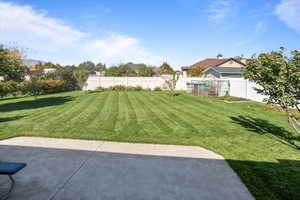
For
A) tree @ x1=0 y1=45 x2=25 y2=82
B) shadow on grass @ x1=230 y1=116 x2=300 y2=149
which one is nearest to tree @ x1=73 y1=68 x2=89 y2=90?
tree @ x1=0 y1=45 x2=25 y2=82

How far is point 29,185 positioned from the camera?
8.66ft

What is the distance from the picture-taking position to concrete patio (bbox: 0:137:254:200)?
2.49 metres

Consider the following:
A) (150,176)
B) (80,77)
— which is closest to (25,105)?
(150,176)

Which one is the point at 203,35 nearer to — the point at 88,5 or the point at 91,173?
the point at 88,5

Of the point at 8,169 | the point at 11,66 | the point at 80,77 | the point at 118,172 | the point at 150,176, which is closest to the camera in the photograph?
the point at 8,169

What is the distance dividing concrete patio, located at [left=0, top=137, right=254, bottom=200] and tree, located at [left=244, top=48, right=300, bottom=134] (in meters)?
1.92

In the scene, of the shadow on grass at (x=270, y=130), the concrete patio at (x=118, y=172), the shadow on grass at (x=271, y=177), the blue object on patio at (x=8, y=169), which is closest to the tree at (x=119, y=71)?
the shadow on grass at (x=270, y=130)

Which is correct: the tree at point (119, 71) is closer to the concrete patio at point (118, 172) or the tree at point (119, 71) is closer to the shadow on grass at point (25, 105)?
the shadow on grass at point (25, 105)

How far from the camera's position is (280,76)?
351 cm

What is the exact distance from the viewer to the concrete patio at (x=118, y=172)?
2494mm

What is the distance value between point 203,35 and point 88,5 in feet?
38.6

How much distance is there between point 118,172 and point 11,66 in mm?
13505

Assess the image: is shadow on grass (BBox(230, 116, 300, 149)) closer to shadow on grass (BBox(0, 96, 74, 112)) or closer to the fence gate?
the fence gate

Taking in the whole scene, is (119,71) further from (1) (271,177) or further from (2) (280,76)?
(1) (271,177)
